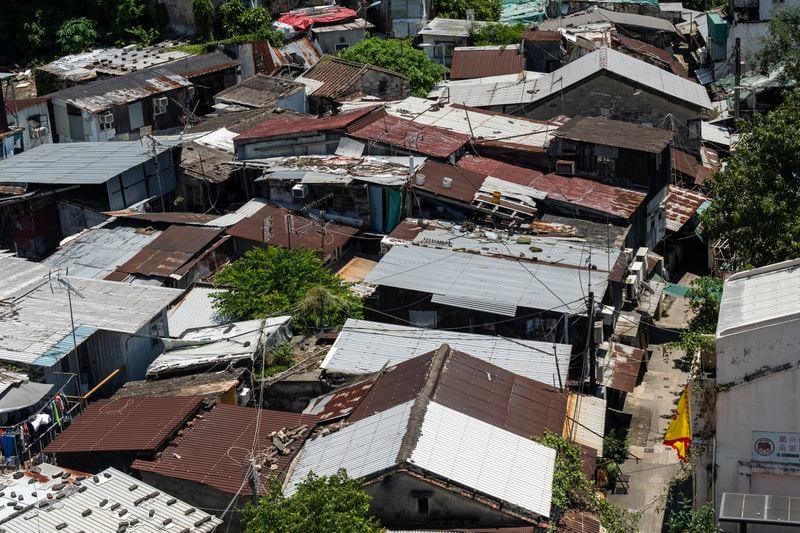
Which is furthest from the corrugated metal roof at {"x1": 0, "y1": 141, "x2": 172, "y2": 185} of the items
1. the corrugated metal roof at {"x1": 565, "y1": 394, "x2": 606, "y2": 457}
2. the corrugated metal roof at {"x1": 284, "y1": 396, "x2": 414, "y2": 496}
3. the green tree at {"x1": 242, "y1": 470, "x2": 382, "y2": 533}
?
the green tree at {"x1": 242, "y1": 470, "x2": 382, "y2": 533}

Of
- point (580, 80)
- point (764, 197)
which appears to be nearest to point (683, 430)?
point (764, 197)

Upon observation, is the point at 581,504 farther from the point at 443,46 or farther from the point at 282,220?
the point at 443,46

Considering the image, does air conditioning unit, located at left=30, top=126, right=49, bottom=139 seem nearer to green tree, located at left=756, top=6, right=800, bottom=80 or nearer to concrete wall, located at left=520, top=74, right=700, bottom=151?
concrete wall, located at left=520, top=74, right=700, bottom=151

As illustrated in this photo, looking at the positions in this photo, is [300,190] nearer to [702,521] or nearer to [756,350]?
[756,350]

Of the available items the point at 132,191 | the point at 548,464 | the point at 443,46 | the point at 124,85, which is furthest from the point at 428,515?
the point at 443,46

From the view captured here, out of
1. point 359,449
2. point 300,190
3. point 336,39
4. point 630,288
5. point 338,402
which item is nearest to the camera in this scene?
point 359,449

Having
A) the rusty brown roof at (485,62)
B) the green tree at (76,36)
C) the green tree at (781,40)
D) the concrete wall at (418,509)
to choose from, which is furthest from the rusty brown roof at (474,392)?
the green tree at (76,36)

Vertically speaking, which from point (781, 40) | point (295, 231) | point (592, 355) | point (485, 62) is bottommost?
point (592, 355)
